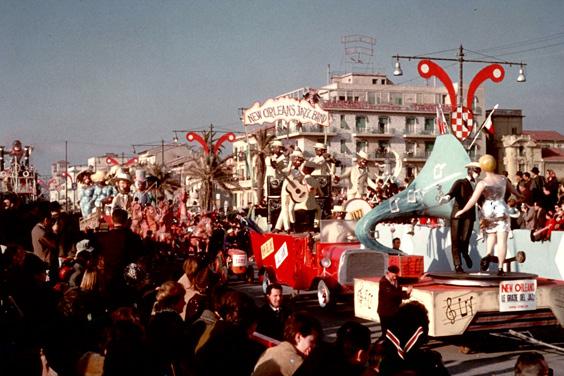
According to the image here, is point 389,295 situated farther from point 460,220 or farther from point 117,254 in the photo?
point 117,254

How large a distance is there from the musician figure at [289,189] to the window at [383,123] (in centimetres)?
6243

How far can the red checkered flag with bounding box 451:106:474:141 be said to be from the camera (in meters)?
20.3

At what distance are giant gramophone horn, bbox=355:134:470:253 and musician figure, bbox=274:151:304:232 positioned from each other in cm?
399

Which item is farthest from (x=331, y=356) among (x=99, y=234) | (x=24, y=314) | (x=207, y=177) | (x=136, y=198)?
(x=207, y=177)

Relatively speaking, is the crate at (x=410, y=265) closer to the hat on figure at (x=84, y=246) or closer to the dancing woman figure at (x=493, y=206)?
the dancing woman figure at (x=493, y=206)

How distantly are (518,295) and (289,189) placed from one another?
785 centimetres

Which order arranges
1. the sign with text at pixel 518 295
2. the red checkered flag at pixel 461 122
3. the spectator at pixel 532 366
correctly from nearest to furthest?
the spectator at pixel 532 366
the sign with text at pixel 518 295
the red checkered flag at pixel 461 122

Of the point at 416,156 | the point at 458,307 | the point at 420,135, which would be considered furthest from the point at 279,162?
the point at 420,135

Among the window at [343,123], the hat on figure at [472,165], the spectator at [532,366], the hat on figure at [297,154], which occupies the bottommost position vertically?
the spectator at [532,366]

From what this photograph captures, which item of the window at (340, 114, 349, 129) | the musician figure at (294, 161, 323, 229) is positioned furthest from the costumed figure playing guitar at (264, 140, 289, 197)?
the window at (340, 114, 349, 129)

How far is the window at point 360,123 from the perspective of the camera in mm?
78188

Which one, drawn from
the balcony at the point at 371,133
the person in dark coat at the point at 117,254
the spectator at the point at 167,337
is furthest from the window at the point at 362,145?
the spectator at the point at 167,337

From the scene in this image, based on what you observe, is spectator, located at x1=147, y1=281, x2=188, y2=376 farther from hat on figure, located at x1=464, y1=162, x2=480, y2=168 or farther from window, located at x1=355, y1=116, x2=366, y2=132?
window, located at x1=355, y1=116, x2=366, y2=132

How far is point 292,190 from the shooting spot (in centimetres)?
1753
